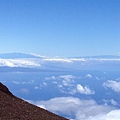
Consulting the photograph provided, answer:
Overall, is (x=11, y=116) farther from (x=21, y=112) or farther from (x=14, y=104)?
(x=14, y=104)

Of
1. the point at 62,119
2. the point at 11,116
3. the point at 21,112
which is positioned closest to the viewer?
the point at 11,116

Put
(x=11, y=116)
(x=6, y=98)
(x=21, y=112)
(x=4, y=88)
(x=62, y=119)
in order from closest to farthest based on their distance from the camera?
(x=11, y=116) < (x=21, y=112) < (x=62, y=119) < (x=6, y=98) < (x=4, y=88)

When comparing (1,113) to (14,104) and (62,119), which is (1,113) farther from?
(62,119)

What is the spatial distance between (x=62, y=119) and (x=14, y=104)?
22.8ft

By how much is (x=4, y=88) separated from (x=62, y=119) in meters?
18.2

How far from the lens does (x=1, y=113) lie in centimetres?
3531

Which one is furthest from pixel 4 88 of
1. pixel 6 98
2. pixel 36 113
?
pixel 36 113

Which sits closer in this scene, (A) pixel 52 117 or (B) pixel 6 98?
(A) pixel 52 117

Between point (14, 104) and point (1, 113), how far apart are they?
567 cm

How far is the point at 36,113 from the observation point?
127ft

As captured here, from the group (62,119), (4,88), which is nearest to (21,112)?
(62,119)

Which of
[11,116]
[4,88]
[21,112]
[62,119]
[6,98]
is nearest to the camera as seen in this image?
[11,116]

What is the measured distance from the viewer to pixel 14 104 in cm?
4094

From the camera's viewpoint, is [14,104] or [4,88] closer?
[14,104]
